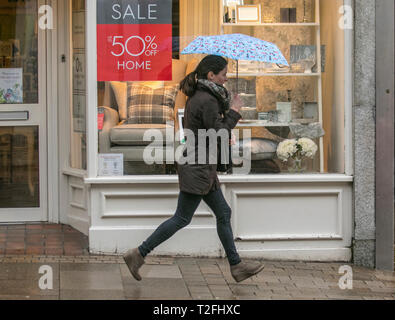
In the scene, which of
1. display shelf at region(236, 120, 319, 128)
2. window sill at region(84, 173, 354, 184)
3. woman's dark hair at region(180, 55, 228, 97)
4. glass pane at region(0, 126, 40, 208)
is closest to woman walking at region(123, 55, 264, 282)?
woman's dark hair at region(180, 55, 228, 97)

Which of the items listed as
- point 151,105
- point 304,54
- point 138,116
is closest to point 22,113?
point 138,116

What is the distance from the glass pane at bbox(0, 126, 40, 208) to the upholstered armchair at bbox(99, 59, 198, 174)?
1301 millimetres

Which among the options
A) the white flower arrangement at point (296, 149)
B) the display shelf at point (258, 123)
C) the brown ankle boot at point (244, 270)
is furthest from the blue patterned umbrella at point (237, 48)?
the brown ankle boot at point (244, 270)

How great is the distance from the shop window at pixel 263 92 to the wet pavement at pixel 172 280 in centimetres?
101

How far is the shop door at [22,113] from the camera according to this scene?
880 centimetres

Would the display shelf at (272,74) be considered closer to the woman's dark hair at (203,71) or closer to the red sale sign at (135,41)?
the red sale sign at (135,41)

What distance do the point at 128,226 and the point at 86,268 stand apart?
29.1 inches

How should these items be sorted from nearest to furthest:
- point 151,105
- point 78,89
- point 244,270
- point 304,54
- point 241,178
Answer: point 244,270, point 241,178, point 151,105, point 304,54, point 78,89

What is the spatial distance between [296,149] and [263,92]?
0.71m

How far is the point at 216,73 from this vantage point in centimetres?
669

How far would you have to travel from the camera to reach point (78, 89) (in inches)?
336

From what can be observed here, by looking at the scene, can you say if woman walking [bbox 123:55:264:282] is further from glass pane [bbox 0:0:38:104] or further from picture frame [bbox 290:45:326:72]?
glass pane [bbox 0:0:38:104]

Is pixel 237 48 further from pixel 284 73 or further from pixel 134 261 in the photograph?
pixel 134 261

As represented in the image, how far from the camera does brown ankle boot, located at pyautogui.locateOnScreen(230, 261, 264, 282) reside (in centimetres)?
665
